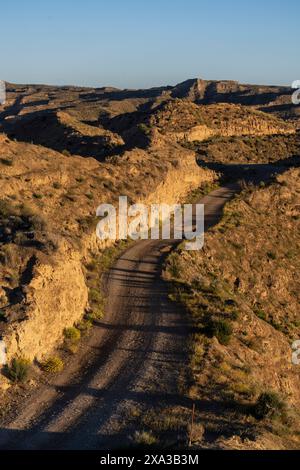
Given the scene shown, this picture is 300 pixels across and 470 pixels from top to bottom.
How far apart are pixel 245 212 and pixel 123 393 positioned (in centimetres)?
2593

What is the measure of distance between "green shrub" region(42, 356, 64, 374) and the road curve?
0.70 feet

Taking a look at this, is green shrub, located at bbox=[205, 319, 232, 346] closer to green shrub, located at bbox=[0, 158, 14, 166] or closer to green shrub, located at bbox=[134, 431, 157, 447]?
green shrub, located at bbox=[134, 431, 157, 447]

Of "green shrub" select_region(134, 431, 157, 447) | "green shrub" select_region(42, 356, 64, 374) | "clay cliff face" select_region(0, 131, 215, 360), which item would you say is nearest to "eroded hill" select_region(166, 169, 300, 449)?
"green shrub" select_region(134, 431, 157, 447)

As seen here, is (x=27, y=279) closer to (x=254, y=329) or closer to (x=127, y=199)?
(x=254, y=329)

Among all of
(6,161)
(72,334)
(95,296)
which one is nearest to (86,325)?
(72,334)

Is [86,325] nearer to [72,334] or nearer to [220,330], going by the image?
[72,334]

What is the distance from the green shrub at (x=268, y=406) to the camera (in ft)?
44.4

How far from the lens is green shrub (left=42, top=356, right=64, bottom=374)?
49.2ft

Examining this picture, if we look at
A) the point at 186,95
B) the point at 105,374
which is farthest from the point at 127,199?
the point at 186,95

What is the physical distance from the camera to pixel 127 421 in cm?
1264

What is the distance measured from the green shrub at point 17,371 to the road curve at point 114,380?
1.70ft

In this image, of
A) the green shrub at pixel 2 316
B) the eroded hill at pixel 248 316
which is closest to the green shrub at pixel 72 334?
the green shrub at pixel 2 316

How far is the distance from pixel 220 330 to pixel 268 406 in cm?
478
